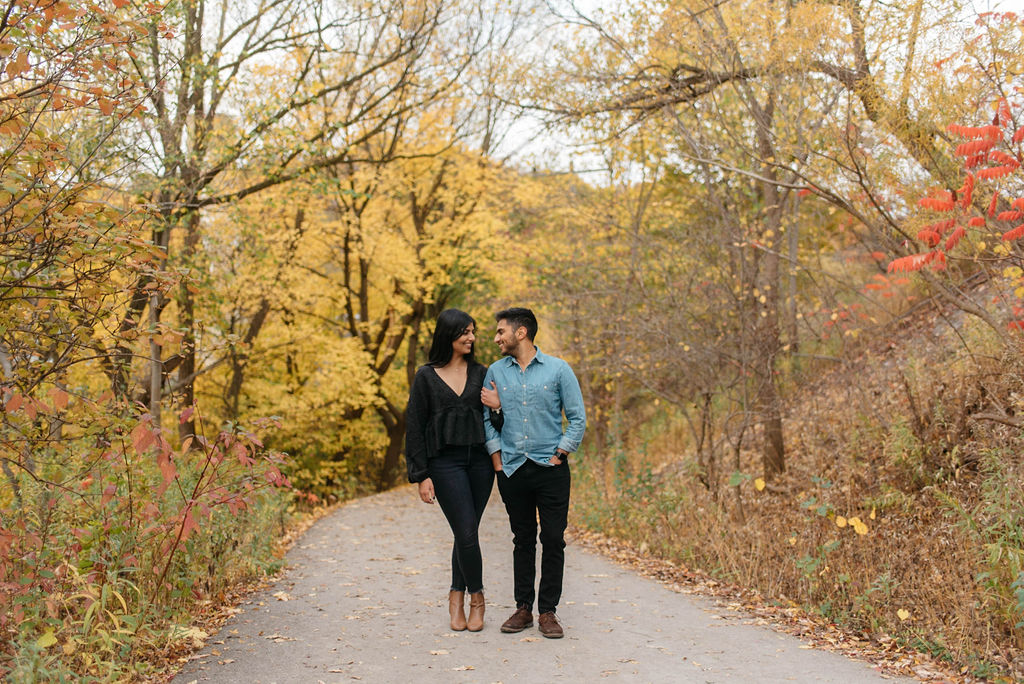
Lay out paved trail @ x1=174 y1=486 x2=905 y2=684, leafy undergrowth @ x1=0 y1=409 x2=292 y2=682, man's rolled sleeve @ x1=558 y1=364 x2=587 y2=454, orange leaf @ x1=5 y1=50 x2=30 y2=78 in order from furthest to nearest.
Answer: man's rolled sleeve @ x1=558 y1=364 x2=587 y2=454 < paved trail @ x1=174 y1=486 x2=905 y2=684 < leafy undergrowth @ x1=0 y1=409 x2=292 y2=682 < orange leaf @ x1=5 y1=50 x2=30 y2=78

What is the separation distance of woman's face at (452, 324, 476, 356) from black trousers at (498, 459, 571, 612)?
2.68ft

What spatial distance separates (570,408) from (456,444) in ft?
2.42

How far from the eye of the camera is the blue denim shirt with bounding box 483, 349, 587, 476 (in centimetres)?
511

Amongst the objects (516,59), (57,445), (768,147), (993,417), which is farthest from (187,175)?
(993,417)

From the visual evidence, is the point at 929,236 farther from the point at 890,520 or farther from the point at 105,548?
the point at 105,548

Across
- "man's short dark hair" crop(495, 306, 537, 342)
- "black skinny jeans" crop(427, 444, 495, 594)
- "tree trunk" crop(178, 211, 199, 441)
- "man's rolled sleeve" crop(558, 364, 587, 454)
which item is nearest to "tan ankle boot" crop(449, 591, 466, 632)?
"black skinny jeans" crop(427, 444, 495, 594)

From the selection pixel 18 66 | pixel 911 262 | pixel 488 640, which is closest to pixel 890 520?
pixel 911 262

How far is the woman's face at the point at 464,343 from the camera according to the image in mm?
5270

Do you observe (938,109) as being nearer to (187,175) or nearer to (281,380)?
(187,175)

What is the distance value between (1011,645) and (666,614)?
213 centimetres

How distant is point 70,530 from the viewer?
5379 mm

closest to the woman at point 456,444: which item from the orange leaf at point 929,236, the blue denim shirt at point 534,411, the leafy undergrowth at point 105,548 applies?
the blue denim shirt at point 534,411

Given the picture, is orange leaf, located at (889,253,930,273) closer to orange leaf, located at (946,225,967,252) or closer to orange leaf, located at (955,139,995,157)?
orange leaf, located at (946,225,967,252)

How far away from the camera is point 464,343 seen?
5.28m
